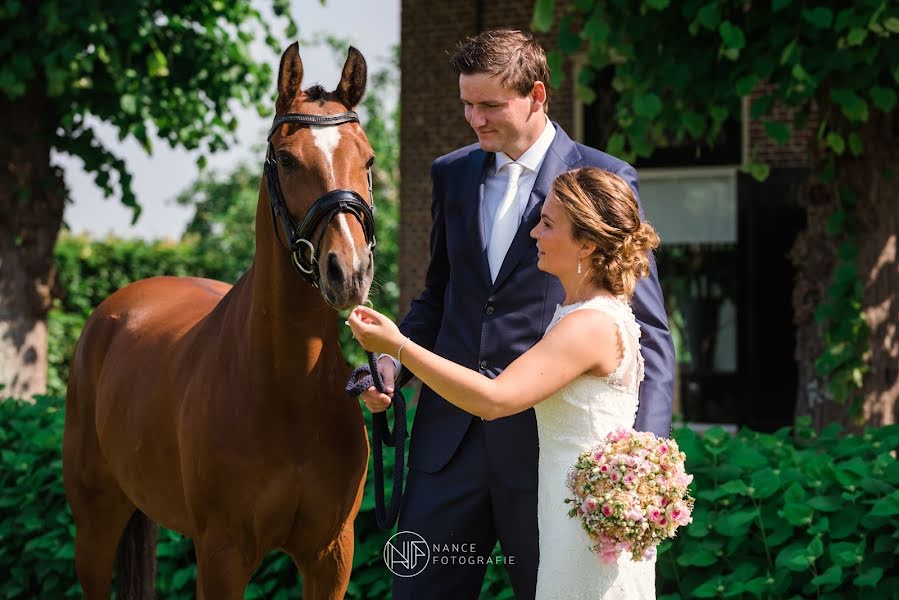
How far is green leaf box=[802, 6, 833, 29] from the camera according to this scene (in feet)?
15.3

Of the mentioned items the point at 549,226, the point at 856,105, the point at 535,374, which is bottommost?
the point at 535,374

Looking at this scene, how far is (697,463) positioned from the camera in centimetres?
386

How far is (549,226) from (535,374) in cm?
36

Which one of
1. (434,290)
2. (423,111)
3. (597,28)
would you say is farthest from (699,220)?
(434,290)

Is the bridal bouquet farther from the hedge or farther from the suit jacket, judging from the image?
the hedge

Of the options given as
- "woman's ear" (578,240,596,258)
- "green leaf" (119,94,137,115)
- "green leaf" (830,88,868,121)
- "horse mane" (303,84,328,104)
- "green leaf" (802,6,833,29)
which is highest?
"green leaf" (802,6,833,29)

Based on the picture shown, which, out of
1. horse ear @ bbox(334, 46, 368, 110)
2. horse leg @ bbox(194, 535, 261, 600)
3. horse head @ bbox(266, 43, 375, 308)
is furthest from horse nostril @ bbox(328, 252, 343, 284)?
horse leg @ bbox(194, 535, 261, 600)

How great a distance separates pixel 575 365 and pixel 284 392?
3.34ft

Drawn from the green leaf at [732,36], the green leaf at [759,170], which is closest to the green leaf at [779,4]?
the green leaf at [732,36]

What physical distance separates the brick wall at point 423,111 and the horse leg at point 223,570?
8501 mm

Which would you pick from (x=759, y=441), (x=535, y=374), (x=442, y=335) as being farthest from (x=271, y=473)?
(x=759, y=441)

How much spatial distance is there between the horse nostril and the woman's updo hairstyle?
55 cm

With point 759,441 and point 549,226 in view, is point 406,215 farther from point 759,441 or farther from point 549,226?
point 549,226

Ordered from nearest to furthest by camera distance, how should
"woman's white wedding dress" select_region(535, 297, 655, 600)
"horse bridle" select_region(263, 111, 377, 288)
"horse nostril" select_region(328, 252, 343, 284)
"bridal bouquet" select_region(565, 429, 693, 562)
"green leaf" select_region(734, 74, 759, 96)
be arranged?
1. "bridal bouquet" select_region(565, 429, 693, 562)
2. "woman's white wedding dress" select_region(535, 297, 655, 600)
3. "horse nostril" select_region(328, 252, 343, 284)
4. "horse bridle" select_region(263, 111, 377, 288)
5. "green leaf" select_region(734, 74, 759, 96)
